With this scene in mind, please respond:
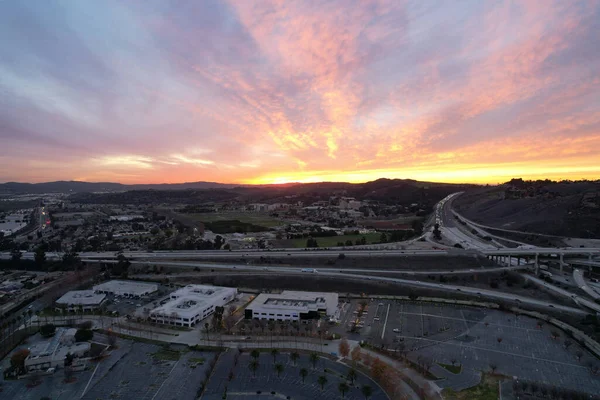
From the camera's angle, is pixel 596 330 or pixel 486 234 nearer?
pixel 596 330

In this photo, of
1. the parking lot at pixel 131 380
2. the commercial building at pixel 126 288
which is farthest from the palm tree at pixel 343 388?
the commercial building at pixel 126 288

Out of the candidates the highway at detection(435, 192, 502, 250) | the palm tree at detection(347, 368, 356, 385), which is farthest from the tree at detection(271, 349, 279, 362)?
the highway at detection(435, 192, 502, 250)

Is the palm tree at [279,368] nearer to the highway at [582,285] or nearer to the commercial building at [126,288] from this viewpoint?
the commercial building at [126,288]

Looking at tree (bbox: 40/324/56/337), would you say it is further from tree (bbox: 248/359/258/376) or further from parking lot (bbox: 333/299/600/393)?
parking lot (bbox: 333/299/600/393)

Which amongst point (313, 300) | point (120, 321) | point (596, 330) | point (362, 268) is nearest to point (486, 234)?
point (362, 268)

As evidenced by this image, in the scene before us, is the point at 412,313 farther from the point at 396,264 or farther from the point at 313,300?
the point at 396,264

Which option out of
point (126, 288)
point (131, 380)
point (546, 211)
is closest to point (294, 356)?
point (131, 380)
